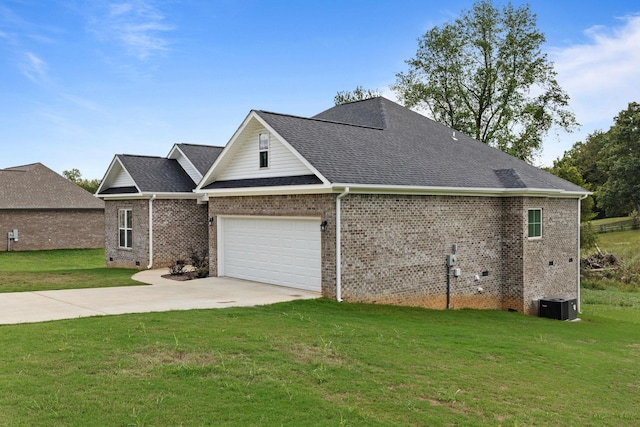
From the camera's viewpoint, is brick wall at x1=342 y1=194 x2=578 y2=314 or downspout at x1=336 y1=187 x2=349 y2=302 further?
brick wall at x1=342 y1=194 x2=578 y2=314

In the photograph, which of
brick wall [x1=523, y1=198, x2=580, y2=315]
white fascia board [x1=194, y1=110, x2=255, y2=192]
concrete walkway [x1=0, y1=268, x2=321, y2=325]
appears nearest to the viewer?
concrete walkway [x1=0, y1=268, x2=321, y2=325]

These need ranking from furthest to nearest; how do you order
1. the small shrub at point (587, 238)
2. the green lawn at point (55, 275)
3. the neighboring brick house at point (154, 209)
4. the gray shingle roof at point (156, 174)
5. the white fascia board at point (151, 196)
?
1. the small shrub at point (587, 238)
2. the gray shingle roof at point (156, 174)
3. the neighboring brick house at point (154, 209)
4. the white fascia board at point (151, 196)
5. the green lawn at point (55, 275)

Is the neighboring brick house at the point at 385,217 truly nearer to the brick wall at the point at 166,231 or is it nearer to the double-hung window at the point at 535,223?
the double-hung window at the point at 535,223

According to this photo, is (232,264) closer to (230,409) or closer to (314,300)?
(314,300)

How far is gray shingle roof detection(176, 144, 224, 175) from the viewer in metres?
25.4

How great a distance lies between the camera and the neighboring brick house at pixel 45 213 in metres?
37.2

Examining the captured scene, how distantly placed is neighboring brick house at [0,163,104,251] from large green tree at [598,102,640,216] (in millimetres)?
54383

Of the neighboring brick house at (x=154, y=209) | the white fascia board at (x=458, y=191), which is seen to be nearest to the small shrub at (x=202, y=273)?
the neighboring brick house at (x=154, y=209)

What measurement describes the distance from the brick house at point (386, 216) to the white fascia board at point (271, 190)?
0.05 meters

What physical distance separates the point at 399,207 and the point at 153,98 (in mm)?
17485

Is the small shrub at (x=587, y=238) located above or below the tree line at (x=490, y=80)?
below

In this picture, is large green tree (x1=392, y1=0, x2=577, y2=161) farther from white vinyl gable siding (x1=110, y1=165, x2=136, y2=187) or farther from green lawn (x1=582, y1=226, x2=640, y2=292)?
white vinyl gable siding (x1=110, y1=165, x2=136, y2=187)

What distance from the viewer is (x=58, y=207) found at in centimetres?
3834

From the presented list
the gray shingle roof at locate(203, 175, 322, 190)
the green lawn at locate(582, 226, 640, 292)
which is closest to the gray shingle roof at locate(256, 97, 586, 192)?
the gray shingle roof at locate(203, 175, 322, 190)
